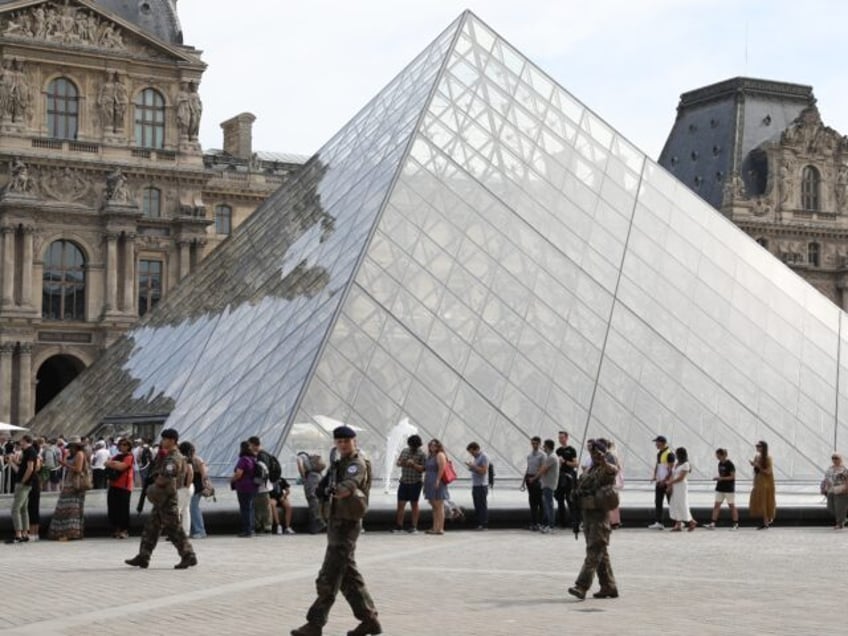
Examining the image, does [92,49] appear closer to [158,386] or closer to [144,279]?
[144,279]

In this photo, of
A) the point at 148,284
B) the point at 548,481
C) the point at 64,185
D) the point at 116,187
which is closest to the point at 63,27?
the point at 64,185

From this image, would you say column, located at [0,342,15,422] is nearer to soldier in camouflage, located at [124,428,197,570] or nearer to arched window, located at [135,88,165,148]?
arched window, located at [135,88,165,148]

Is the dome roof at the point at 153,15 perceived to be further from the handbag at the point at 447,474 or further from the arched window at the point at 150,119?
the handbag at the point at 447,474

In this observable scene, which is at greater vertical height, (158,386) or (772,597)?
(158,386)

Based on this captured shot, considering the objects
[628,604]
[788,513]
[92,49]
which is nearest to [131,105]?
[92,49]

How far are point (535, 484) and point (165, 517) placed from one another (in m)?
5.62

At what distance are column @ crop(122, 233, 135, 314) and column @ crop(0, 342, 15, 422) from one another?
157 inches

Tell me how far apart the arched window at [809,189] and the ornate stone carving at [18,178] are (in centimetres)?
3627

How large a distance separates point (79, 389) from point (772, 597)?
2414cm

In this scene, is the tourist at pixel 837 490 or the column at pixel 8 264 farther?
the column at pixel 8 264

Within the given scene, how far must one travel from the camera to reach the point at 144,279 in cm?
5328

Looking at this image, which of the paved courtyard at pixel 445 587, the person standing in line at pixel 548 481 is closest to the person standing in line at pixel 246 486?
the paved courtyard at pixel 445 587

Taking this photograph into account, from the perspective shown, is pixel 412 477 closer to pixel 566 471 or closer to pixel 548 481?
pixel 548 481

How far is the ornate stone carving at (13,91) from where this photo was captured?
5025 cm
